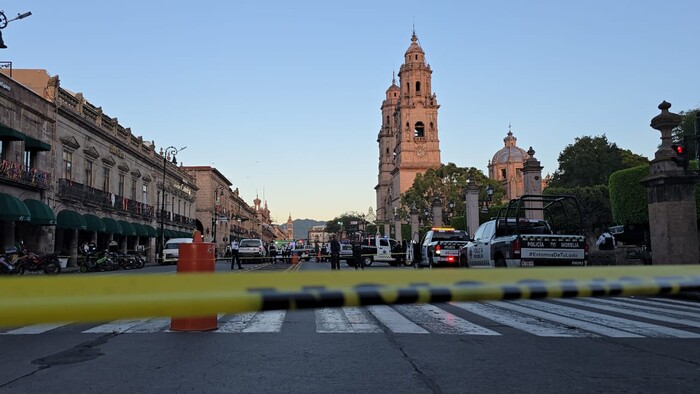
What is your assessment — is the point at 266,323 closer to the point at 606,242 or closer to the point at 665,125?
the point at 665,125

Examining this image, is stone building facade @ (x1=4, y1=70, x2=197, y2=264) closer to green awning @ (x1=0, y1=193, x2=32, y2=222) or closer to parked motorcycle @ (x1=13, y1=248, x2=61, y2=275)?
green awning @ (x1=0, y1=193, x2=32, y2=222)

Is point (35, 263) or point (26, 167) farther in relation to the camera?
point (26, 167)

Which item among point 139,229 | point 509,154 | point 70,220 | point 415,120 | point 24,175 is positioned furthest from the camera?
point 509,154

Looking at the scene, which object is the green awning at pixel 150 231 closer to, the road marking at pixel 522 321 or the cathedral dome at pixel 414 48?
the road marking at pixel 522 321

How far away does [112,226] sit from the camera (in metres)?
39.7

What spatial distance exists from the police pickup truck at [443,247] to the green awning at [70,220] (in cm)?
2215

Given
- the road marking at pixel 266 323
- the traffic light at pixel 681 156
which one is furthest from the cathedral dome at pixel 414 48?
the road marking at pixel 266 323

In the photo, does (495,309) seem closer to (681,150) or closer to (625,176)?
(681,150)

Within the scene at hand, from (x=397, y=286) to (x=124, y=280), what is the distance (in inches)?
41.7

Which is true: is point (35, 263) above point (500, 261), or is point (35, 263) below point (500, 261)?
below

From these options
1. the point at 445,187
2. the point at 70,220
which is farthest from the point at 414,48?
the point at 70,220

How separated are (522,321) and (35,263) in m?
20.3

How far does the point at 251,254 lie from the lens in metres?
37.0

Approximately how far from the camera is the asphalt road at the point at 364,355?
15.7ft
